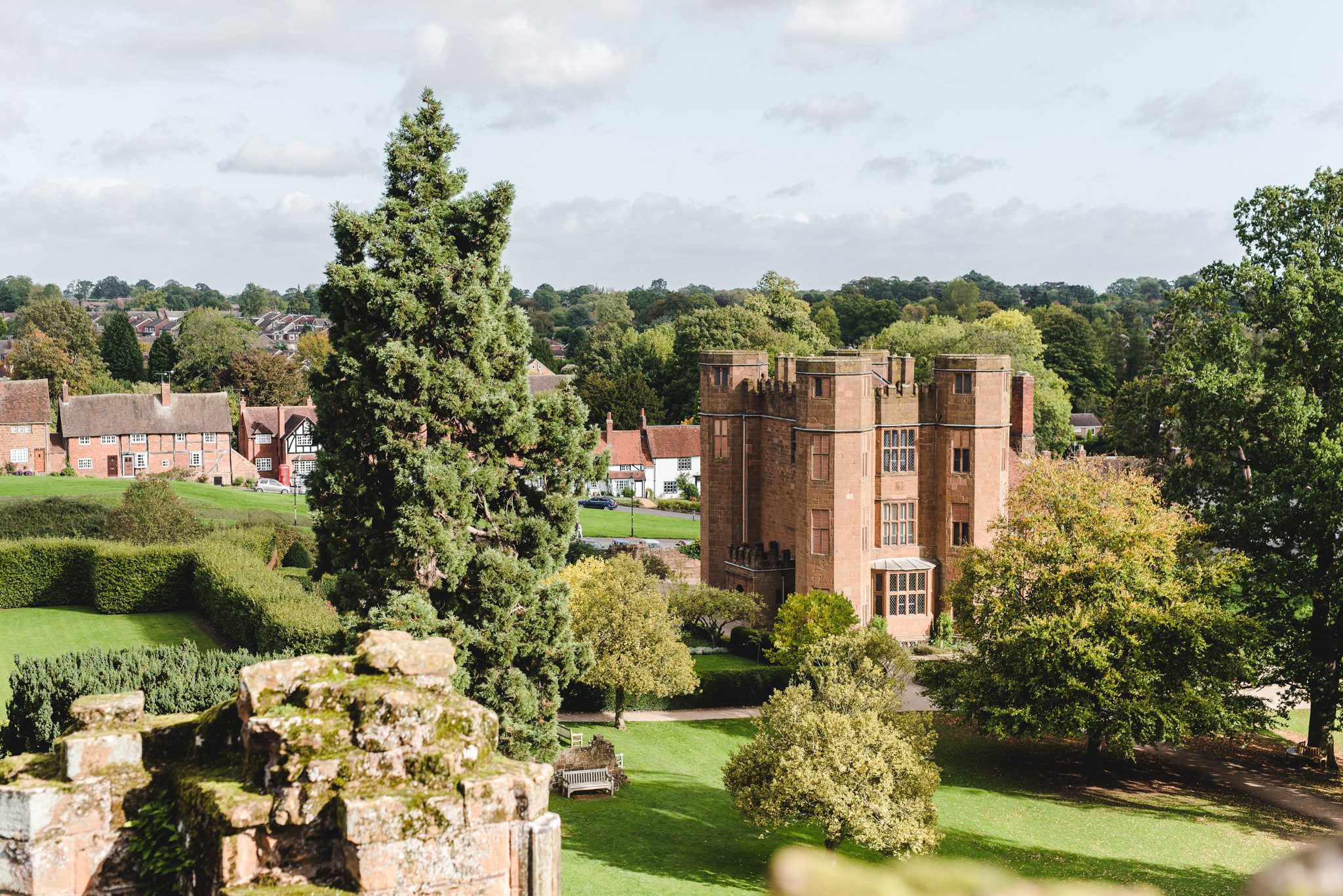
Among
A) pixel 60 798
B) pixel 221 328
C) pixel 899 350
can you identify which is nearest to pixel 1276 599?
pixel 60 798

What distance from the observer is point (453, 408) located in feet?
74.0

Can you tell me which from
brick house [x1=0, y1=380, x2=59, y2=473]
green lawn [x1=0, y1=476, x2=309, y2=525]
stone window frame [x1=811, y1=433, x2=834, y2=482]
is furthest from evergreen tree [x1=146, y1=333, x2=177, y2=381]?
stone window frame [x1=811, y1=433, x2=834, y2=482]

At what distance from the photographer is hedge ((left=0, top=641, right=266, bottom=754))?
2189cm

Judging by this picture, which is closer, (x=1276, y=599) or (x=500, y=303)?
(x=500, y=303)

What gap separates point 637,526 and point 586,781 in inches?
1766

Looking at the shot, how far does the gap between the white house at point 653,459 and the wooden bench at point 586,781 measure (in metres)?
55.5

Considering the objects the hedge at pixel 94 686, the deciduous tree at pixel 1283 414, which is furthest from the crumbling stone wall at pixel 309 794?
the deciduous tree at pixel 1283 414

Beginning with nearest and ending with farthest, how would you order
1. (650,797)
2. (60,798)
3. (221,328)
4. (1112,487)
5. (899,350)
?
(60,798), (650,797), (1112,487), (899,350), (221,328)

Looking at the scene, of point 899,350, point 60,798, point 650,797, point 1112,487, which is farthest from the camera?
point 899,350

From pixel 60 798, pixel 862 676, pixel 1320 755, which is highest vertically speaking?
pixel 60 798

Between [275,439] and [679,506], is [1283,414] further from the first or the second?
[275,439]

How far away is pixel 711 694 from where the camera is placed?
37906 millimetres

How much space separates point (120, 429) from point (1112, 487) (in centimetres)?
7666

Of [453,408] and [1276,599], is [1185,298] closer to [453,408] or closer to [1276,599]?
[1276,599]
